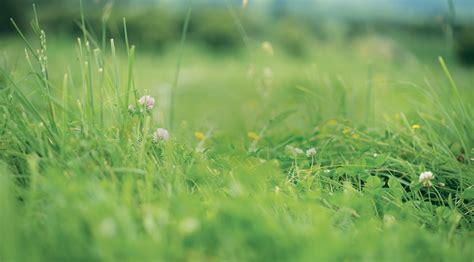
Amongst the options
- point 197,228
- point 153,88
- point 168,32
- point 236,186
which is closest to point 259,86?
point 236,186

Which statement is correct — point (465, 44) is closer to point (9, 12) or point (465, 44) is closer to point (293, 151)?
point (9, 12)

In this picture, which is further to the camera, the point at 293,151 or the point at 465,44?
the point at 465,44

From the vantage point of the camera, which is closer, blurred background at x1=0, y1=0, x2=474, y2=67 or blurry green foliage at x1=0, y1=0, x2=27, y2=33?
blurred background at x1=0, y1=0, x2=474, y2=67

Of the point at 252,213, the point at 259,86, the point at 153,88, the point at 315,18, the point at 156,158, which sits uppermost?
the point at 252,213

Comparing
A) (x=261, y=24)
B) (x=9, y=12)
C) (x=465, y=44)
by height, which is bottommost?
(x=465, y=44)

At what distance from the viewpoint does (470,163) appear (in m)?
1.85

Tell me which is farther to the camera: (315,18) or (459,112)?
(315,18)

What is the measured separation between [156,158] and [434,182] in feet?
2.87

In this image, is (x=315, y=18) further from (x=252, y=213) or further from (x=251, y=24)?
(x=252, y=213)

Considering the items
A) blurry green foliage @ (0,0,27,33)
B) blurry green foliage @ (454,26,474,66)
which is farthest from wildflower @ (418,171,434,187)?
blurry green foliage @ (0,0,27,33)

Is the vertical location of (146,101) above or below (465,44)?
above

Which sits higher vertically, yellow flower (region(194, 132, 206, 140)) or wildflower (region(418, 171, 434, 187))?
wildflower (region(418, 171, 434, 187))

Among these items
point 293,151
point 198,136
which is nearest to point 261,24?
point 198,136

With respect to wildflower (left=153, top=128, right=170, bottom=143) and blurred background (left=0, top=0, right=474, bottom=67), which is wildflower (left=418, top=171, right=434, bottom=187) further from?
blurred background (left=0, top=0, right=474, bottom=67)
